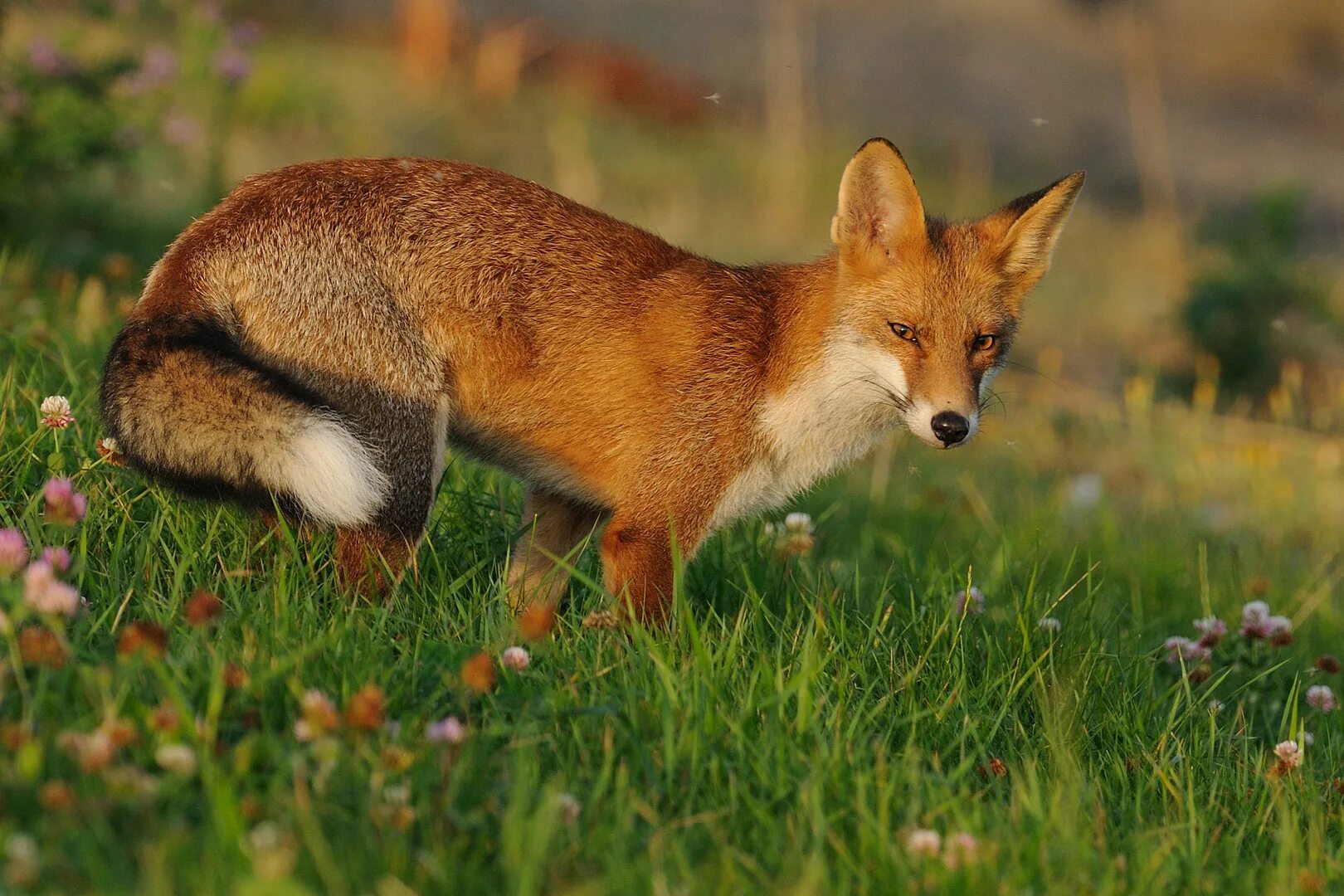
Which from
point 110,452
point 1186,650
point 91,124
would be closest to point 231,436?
point 110,452

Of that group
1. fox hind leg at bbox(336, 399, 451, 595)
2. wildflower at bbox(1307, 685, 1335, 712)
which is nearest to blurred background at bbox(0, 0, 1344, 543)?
wildflower at bbox(1307, 685, 1335, 712)

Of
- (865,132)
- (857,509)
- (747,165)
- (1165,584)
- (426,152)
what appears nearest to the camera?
(1165,584)

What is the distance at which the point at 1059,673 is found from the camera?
436 cm

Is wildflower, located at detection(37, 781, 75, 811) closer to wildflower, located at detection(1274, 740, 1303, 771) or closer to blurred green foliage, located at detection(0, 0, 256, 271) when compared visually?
wildflower, located at detection(1274, 740, 1303, 771)

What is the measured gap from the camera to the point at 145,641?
116 inches

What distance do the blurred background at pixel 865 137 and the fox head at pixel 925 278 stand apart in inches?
46.2

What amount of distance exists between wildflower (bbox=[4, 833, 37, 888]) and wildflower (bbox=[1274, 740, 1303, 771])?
3277 millimetres

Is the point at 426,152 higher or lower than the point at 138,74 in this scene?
lower

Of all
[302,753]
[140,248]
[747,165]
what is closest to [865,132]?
[747,165]

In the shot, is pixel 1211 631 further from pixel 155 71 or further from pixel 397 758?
pixel 155 71

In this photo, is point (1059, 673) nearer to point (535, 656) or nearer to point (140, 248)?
point (535, 656)

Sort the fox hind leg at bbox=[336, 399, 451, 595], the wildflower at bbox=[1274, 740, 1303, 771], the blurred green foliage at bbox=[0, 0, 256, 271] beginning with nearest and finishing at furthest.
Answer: the wildflower at bbox=[1274, 740, 1303, 771]
the fox hind leg at bbox=[336, 399, 451, 595]
the blurred green foliage at bbox=[0, 0, 256, 271]

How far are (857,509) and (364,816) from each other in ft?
16.1

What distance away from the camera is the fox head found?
480 cm
